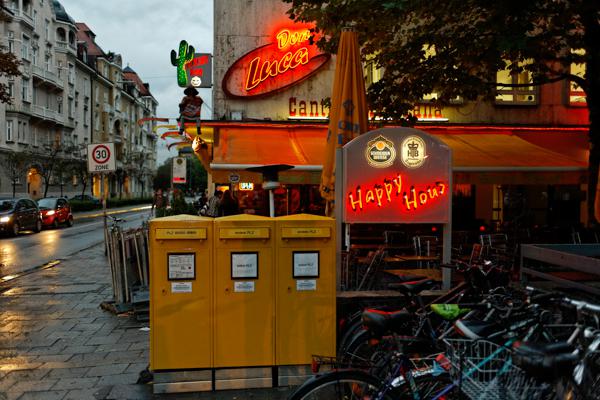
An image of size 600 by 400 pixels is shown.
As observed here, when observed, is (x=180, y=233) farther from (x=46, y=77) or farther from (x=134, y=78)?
(x=134, y=78)

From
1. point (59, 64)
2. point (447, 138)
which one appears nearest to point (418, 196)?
point (447, 138)

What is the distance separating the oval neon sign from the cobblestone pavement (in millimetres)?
6012

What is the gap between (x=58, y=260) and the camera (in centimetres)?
1393

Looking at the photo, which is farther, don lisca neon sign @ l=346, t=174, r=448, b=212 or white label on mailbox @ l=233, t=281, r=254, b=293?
don lisca neon sign @ l=346, t=174, r=448, b=212

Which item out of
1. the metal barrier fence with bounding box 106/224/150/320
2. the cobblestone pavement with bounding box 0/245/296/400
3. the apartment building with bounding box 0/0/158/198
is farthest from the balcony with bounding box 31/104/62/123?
the metal barrier fence with bounding box 106/224/150/320

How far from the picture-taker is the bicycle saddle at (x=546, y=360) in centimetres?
230

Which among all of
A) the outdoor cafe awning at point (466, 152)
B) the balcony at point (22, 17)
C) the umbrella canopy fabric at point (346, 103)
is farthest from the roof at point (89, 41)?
the umbrella canopy fabric at point (346, 103)

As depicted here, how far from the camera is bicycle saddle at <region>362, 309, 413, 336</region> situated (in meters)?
3.25

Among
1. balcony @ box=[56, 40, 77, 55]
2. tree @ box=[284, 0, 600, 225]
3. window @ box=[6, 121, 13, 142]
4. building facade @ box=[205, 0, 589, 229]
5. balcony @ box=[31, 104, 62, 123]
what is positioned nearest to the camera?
tree @ box=[284, 0, 600, 225]

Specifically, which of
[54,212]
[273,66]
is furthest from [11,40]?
[273,66]

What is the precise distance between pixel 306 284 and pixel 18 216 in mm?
20438

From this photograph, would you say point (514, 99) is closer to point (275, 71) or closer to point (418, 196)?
point (275, 71)

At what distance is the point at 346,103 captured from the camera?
258 inches

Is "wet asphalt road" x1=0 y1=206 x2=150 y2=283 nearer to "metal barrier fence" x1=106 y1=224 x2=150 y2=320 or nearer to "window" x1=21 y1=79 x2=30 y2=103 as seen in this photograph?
"metal barrier fence" x1=106 y1=224 x2=150 y2=320
